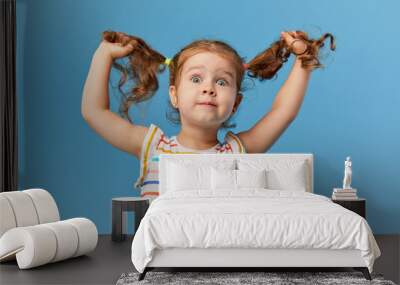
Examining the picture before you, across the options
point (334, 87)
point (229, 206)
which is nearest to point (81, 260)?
point (229, 206)

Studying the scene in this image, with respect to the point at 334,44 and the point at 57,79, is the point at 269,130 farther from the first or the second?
the point at 57,79

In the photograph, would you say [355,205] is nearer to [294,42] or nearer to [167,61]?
[294,42]

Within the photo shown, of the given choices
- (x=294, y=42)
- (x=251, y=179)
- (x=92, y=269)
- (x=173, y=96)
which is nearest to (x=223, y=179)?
(x=251, y=179)

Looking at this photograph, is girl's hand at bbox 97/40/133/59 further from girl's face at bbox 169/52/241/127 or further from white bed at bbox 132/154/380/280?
white bed at bbox 132/154/380/280

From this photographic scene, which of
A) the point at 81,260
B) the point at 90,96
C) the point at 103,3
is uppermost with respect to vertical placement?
→ the point at 103,3

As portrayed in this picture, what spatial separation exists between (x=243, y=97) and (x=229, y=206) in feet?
7.37

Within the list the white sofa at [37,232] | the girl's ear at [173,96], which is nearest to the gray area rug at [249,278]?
the white sofa at [37,232]

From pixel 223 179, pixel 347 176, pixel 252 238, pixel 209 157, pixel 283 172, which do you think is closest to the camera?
pixel 252 238

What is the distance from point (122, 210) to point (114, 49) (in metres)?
1.61

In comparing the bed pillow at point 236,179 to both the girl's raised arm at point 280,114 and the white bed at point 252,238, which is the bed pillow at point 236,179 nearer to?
the girl's raised arm at point 280,114

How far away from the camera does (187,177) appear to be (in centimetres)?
588

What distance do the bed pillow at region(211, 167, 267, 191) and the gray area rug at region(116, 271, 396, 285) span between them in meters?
1.31

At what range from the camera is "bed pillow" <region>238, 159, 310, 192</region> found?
5906 millimetres

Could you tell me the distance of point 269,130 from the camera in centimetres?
659
